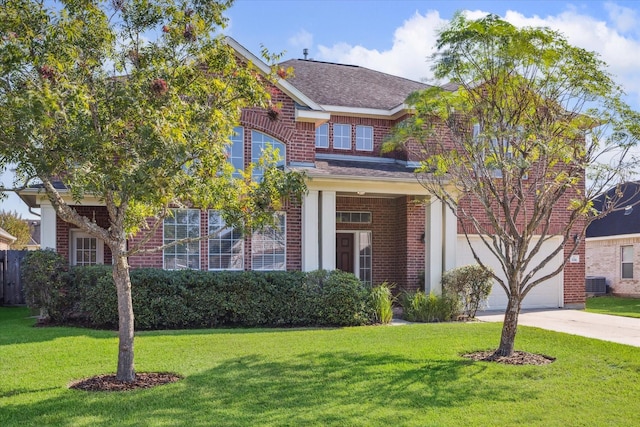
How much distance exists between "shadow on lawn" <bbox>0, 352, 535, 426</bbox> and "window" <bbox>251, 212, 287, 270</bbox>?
5.69 meters

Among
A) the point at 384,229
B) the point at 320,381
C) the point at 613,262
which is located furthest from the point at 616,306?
the point at 320,381

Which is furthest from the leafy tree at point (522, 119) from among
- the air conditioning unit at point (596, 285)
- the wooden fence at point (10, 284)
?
the air conditioning unit at point (596, 285)

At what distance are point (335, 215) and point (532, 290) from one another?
652cm

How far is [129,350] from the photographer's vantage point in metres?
7.52

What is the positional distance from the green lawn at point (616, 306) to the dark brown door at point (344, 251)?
7.16 metres

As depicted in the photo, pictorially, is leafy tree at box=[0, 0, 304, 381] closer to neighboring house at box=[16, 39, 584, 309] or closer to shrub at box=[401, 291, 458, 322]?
neighboring house at box=[16, 39, 584, 309]

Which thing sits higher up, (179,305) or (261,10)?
(261,10)

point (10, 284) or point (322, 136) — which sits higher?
point (322, 136)

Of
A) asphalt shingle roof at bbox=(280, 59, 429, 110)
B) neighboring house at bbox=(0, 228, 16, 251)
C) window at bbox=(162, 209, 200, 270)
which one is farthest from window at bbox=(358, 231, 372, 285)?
neighboring house at bbox=(0, 228, 16, 251)

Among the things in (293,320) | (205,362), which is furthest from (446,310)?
(205,362)

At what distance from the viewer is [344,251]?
17484 millimetres

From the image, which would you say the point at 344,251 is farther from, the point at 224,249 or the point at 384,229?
the point at 224,249

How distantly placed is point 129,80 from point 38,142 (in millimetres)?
1350

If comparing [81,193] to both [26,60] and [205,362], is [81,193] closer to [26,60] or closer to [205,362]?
[26,60]
